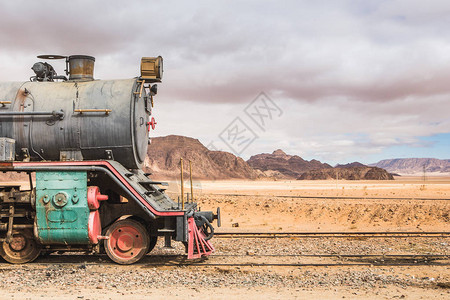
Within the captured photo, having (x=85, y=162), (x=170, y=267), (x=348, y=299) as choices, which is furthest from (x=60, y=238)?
(x=348, y=299)

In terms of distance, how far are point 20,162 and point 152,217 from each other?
3048 mm

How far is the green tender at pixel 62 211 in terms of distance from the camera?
9008mm

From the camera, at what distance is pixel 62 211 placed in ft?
29.6

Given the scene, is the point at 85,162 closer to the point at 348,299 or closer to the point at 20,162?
the point at 20,162

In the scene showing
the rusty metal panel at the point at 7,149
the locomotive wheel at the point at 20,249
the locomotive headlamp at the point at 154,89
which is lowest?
the locomotive wheel at the point at 20,249

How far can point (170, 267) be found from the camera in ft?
30.4

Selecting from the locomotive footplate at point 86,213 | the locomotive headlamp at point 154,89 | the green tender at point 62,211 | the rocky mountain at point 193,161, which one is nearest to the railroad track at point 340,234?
the locomotive footplate at point 86,213

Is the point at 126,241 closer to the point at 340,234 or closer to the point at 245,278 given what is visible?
the point at 245,278

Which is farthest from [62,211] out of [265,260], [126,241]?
[265,260]

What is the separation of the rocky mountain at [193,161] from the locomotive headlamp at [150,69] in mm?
107581

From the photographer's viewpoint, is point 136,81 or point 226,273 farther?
point 136,81

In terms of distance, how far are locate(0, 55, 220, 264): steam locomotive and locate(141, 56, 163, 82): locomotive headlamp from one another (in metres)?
0.02

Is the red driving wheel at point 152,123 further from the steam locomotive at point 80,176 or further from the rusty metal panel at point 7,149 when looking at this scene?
the rusty metal panel at point 7,149

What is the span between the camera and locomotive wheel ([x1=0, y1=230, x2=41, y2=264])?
9.52 metres
